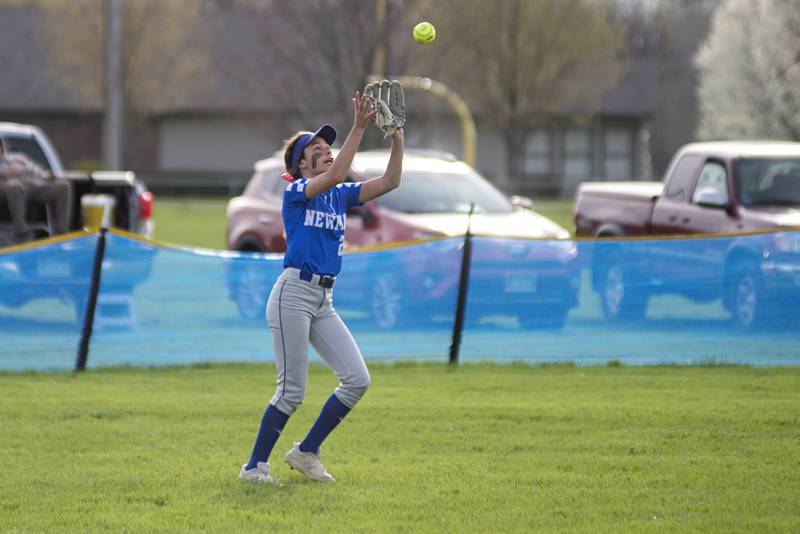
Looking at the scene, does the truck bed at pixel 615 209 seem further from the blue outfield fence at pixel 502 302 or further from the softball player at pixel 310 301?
the softball player at pixel 310 301

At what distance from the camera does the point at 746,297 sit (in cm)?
1094

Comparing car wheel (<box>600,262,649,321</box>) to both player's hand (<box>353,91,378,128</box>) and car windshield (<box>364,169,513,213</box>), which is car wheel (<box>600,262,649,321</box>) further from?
player's hand (<box>353,91,378,128</box>)

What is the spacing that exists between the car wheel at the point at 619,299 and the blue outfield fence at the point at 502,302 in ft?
0.04

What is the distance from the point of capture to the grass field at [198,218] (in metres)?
27.4

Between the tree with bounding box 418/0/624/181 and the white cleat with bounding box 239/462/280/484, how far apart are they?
41.3 metres

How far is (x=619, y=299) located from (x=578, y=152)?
4366cm

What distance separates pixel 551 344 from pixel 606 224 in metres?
4.35

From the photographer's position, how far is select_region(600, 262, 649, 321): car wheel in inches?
432

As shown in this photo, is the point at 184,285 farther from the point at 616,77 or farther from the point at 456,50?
the point at 616,77

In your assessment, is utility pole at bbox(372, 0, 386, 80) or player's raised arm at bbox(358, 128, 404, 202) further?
utility pole at bbox(372, 0, 386, 80)

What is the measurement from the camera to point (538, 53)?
49.4 m

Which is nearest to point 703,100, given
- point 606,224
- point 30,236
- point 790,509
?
point 606,224

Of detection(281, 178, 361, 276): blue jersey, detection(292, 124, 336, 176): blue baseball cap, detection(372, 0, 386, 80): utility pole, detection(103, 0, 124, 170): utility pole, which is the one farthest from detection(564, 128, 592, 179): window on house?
detection(281, 178, 361, 276): blue jersey

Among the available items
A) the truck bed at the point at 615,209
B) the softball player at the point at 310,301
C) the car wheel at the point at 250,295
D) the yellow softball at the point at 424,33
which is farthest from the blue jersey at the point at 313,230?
the truck bed at the point at 615,209
